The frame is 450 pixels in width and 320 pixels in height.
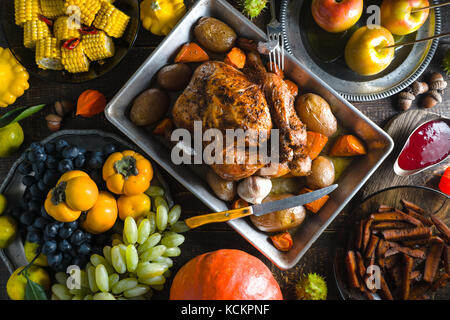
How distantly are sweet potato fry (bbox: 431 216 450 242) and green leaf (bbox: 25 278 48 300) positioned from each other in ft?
5.74

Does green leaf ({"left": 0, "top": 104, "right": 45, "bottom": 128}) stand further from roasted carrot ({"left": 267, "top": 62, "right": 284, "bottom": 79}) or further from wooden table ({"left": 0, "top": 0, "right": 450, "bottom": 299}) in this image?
roasted carrot ({"left": 267, "top": 62, "right": 284, "bottom": 79})

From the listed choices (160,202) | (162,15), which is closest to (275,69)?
(162,15)

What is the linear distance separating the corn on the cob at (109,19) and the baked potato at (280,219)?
1051 millimetres

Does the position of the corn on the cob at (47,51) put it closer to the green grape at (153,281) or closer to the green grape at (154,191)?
the green grape at (154,191)

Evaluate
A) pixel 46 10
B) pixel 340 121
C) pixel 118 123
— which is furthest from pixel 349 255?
pixel 46 10

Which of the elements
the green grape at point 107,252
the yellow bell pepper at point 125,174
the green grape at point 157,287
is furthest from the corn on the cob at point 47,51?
the green grape at point 157,287

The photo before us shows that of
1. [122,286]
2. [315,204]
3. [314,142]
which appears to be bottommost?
[122,286]

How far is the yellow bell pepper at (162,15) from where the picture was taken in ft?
5.19

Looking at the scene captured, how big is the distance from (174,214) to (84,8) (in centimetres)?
101

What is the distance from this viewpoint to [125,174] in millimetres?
1419

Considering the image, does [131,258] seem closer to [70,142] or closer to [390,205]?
[70,142]

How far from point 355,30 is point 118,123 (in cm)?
124

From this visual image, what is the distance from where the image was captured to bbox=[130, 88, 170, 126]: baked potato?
5.03 feet

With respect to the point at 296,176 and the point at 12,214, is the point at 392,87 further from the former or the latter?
the point at 12,214
